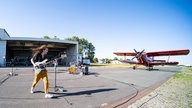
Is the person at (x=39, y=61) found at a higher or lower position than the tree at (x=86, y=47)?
lower

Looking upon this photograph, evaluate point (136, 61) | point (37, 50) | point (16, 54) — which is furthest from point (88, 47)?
point (37, 50)

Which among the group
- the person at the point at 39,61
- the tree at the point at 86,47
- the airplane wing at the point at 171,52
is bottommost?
the person at the point at 39,61

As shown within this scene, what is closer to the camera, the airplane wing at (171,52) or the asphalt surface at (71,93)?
the asphalt surface at (71,93)

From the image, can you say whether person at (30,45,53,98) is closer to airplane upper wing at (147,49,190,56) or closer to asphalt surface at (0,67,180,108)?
asphalt surface at (0,67,180,108)

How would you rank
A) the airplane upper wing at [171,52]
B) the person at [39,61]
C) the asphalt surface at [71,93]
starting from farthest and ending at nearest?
the airplane upper wing at [171,52]
the person at [39,61]
the asphalt surface at [71,93]

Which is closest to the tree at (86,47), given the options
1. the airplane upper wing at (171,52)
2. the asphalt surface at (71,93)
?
the airplane upper wing at (171,52)

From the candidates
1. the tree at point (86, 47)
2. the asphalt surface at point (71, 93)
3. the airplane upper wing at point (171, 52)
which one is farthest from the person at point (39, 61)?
the tree at point (86, 47)

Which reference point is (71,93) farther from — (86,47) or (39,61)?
(86,47)

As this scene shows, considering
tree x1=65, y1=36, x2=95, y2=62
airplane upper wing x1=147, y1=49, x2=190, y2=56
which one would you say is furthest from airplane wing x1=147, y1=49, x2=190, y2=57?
tree x1=65, y1=36, x2=95, y2=62

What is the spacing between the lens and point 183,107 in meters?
3.95

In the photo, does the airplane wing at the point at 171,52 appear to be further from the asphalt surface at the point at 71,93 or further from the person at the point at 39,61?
the person at the point at 39,61

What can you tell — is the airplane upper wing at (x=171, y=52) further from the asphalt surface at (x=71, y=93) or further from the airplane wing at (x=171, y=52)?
the asphalt surface at (x=71, y=93)

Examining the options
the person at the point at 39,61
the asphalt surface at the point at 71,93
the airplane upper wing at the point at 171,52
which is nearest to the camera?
the asphalt surface at the point at 71,93

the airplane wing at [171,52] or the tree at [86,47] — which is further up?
the tree at [86,47]
